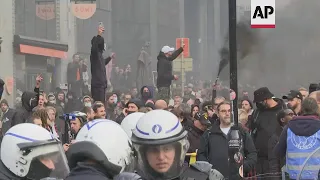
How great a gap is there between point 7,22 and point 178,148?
12.2 metres

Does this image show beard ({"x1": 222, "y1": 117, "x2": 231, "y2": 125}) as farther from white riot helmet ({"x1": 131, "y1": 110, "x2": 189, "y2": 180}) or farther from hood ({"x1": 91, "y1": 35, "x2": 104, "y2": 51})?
hood ({"x1": 91, "y1": 35, "x2": 104, "y2": 51})

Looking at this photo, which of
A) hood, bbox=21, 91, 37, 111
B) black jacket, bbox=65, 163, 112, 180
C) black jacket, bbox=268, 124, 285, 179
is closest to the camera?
black jacket, bbox=65, 163, 112, 180

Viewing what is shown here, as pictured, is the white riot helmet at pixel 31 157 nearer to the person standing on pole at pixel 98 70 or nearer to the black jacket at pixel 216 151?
the black jacket at pixel 216 151

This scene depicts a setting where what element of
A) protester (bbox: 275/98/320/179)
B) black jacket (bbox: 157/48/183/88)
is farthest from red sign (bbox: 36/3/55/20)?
protester (bbox: 275/98/320/179)

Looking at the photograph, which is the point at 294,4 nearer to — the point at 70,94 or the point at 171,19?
the point at 171,19

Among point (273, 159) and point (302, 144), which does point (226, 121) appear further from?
point (273, 159)

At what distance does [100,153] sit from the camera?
2941 millimetres

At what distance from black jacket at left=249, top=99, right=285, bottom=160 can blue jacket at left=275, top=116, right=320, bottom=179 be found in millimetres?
1830

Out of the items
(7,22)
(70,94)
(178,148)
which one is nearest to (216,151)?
(178,148)

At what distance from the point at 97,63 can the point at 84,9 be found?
3959mm

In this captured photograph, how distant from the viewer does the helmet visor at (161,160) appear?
3.28m

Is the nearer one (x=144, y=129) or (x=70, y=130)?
(x=144, y=129)

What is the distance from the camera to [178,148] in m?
3.34

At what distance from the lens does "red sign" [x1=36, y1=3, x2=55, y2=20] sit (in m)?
15.2
